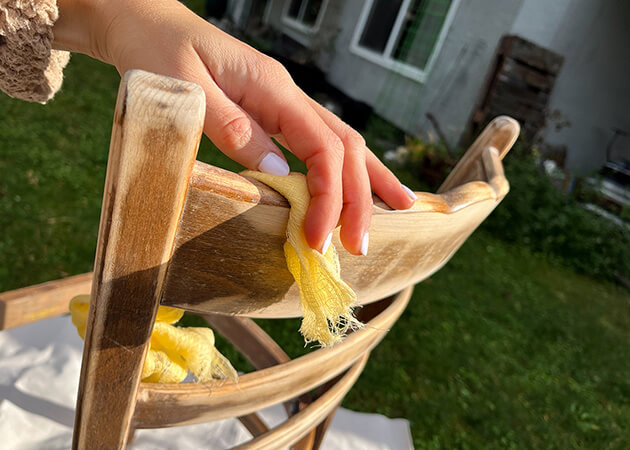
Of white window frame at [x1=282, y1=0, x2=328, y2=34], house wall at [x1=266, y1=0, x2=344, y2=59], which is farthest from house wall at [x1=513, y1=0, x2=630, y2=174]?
white window frame at [x1=282, y1=0, x2=328, y2=34]

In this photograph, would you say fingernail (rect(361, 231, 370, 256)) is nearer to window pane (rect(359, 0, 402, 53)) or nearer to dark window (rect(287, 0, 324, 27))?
window pane (rect(359, 0, 402, 53))

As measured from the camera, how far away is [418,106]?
6816mm

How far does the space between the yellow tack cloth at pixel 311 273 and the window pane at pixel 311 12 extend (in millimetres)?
9867

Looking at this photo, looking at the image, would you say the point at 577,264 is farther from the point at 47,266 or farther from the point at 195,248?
the point at 195,248

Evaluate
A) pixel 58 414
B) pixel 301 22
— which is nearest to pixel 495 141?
pixel 58 414

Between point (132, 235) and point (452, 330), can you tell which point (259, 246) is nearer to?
point (132, 235)

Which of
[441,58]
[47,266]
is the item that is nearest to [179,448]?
[47,266]

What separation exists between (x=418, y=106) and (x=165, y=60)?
262 inches

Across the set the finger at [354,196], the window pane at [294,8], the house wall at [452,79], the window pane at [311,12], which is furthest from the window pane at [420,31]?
the finger at [354,196]

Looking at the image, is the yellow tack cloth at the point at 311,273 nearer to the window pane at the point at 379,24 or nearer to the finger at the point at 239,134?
the finger at the point at 239,134

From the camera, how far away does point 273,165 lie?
53 cm

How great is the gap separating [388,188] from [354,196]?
2.5 inches

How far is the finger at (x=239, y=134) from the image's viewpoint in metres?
0.52

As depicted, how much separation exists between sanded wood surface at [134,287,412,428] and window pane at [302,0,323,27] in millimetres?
9685
